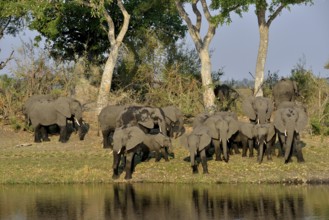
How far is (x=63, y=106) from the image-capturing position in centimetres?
3759

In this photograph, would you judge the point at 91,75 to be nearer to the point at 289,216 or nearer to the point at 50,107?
the point at 50,107

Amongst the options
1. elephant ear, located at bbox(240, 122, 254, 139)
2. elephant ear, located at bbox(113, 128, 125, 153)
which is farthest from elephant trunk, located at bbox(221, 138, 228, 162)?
elephant ear, located at bbox(113, 128, 125, 153)

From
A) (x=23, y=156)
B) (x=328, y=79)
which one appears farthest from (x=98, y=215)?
(x=328, y=79)

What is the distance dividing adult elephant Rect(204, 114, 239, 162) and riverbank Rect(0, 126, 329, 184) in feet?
1.68

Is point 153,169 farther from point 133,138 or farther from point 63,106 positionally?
point 63,106

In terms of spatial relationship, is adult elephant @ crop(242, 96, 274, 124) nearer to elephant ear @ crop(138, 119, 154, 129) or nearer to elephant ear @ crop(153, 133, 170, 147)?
elephant ear @ crop(138, 119, 154, 129)

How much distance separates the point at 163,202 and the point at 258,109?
12273mm

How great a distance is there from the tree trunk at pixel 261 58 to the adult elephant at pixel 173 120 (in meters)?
6.52

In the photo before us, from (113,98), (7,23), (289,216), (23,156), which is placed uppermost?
(7,23)

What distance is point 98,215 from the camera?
23.2m

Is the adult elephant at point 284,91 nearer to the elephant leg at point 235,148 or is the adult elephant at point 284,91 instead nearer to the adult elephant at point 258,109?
the adult elephant at point 258,109

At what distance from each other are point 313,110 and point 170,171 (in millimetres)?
13215

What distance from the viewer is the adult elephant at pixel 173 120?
36.2m

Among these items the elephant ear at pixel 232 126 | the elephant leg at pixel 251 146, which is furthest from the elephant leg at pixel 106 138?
the elephant leg at pixel 251 146
